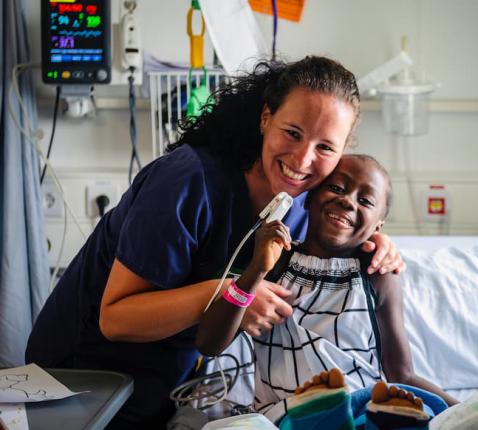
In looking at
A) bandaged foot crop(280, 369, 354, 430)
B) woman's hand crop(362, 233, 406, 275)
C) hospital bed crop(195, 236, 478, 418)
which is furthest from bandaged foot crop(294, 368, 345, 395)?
hospital bed crop(195, 236, 478, 418)

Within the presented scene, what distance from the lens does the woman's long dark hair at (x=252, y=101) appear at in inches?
51.8

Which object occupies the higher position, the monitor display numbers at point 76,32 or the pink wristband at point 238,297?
the monitor display numbers at point 76,32

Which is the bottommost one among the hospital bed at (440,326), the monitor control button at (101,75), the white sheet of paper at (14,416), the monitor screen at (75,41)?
the hospital bed at (440,326)

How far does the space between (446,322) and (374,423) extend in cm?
85

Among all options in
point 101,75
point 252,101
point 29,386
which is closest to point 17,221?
point 101,75

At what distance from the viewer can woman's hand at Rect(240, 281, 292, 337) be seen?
122 centimetres

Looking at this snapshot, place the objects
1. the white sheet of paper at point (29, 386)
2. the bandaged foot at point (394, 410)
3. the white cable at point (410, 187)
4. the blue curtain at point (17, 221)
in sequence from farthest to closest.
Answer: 1. the white cable at point (410, 187)
2. the blue curtain at point (17, 221)
3. the white sheet of paper at point (29, 386)
4. the bandaged foot at point (394, 410)

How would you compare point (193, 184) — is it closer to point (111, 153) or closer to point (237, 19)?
point (237, 19)

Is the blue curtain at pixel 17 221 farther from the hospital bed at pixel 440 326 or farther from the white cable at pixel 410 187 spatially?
the white cable at pixel 410 187

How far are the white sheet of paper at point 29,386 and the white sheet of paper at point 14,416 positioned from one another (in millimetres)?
10

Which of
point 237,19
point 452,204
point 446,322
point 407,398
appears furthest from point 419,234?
point 407,398

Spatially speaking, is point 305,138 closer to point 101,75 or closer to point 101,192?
point 101,75

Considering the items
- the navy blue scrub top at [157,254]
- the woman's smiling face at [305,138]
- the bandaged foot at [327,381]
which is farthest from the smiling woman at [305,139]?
the bandaged foot at [327,381]

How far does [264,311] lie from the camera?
4.01ft
